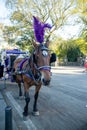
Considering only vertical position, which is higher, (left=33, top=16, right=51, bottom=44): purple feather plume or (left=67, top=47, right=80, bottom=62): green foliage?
(left=33, top=16, right=51, bottom=44): purple feather plume

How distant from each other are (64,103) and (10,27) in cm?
3336

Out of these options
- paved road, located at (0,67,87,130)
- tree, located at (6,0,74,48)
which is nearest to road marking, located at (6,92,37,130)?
paved road, located at (0,67,87,130)

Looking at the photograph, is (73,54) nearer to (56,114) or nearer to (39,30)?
(56,114)

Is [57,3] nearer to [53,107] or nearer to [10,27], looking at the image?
[10,27]

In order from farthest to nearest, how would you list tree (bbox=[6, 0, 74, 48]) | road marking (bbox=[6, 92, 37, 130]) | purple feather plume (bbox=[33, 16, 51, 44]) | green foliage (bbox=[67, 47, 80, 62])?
green foliage (bbox=[67, 47, 80, 62])
tree (bbox=[6, 0, 74, 48])
purple feather plume (bbox=[33, 16, 51, 44])
road marking (bbox=[6, 92, 37, 130])

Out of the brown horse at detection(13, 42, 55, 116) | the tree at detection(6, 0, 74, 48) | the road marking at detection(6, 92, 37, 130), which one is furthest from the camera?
the tree at detection(6, 0, 74, 48)

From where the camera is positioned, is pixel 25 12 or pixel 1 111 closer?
pixel 1 111

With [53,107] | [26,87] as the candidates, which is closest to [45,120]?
[26,87]

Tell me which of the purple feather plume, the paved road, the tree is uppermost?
the tree

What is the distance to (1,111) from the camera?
384 inches

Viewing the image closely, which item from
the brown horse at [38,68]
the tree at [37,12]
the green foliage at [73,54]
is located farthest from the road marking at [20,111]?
the green foliage at [73,54]

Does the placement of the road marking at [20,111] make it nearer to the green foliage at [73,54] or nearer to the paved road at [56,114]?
the paved road at [56,114]

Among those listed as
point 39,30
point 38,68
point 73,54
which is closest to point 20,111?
point 38,68

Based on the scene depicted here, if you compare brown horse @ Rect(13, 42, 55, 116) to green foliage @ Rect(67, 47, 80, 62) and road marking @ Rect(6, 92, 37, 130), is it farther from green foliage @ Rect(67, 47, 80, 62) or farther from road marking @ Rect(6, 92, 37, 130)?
green foliage @ Rect(67, 47, 80, 62)
